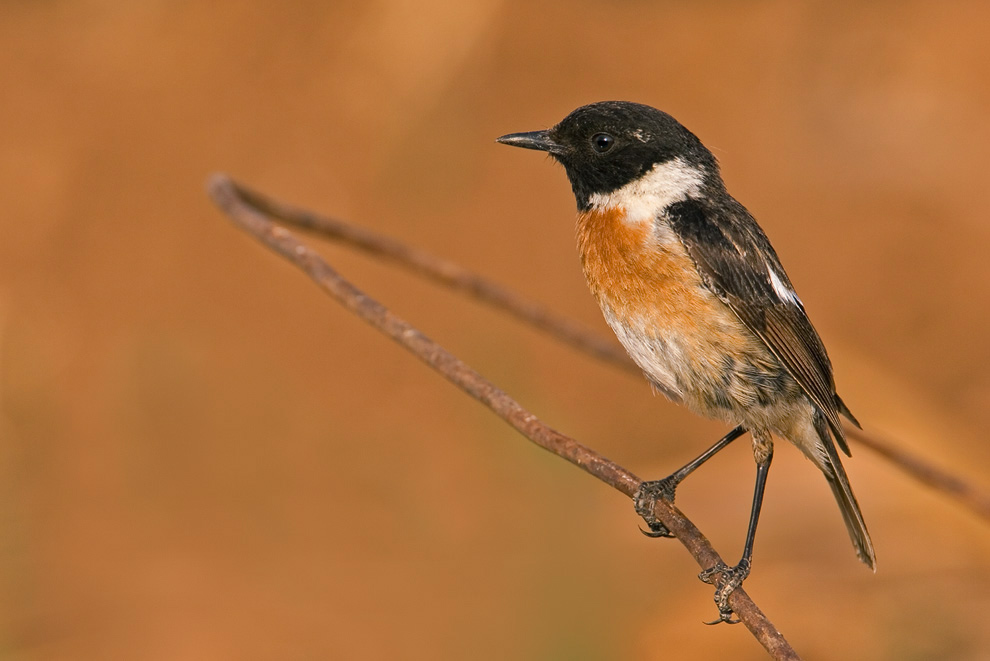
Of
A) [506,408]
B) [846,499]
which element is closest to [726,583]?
[846,499]

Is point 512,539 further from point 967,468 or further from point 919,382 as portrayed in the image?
point 919,382

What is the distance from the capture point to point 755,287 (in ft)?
11.4

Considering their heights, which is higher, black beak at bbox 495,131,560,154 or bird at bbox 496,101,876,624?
black beak at bbox 495,131,560,154

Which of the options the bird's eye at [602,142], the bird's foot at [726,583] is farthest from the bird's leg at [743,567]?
the bird's eye at [602,142]

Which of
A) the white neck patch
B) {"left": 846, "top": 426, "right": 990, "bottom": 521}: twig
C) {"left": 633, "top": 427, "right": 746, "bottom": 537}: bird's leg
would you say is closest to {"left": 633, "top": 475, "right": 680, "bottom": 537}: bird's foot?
{"left": 633, "top": 427, "right": 746, "bottom": 537}: bird's leg

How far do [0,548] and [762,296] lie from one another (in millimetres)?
4197

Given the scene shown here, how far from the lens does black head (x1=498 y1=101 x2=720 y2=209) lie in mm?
3740

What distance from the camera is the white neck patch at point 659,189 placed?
366 cm

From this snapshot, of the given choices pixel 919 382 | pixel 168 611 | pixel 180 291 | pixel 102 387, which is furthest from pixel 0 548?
pixel 919 382

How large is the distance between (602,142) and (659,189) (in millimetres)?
285

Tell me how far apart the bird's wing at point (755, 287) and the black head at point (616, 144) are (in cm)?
24

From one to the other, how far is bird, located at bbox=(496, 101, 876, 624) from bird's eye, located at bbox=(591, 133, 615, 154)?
0.04 metres

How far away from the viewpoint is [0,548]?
5527 millimetres

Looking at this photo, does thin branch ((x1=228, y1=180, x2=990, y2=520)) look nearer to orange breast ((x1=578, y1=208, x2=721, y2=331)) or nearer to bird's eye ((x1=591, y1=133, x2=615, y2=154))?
orange breast ((x1=578, y1=208, x2=721, y2=331))
